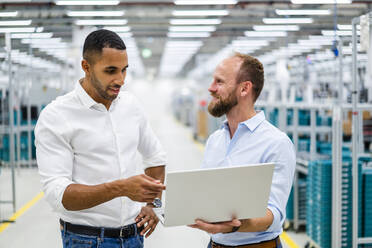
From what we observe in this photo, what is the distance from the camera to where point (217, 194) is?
1319 mm

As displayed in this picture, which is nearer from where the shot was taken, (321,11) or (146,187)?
(146,187)

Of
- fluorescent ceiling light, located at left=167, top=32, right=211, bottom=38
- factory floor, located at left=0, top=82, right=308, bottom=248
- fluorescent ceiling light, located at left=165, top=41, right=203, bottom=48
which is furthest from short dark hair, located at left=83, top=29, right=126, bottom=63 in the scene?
fluorescent ceiling light, located at left=165, top=41, right=203, bottom=48

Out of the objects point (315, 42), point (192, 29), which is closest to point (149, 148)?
point (192, 29)

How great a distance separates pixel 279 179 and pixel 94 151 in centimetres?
76

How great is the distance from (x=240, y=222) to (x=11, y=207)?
5.84m

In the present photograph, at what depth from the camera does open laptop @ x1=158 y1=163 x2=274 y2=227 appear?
127cm

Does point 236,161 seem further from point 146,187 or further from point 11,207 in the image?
point 11,207

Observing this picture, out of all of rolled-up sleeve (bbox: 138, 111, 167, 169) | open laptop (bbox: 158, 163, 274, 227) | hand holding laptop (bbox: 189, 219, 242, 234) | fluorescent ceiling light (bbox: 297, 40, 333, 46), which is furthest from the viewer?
fluorescent ceiling light (bbox: 297, 40, 333, 46)

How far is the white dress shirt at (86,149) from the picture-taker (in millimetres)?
1506

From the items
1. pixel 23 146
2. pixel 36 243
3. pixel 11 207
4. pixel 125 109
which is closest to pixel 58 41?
pixel 23 146

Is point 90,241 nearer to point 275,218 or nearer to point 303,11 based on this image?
point 275,218

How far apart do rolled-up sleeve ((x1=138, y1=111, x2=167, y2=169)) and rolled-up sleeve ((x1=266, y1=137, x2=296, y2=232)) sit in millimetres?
569

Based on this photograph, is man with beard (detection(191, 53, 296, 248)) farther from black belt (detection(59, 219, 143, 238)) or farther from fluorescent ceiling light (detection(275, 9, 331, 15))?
fluorescent ceiling light (detection(275, 9, 331, 15))

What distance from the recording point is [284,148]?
159 cm
